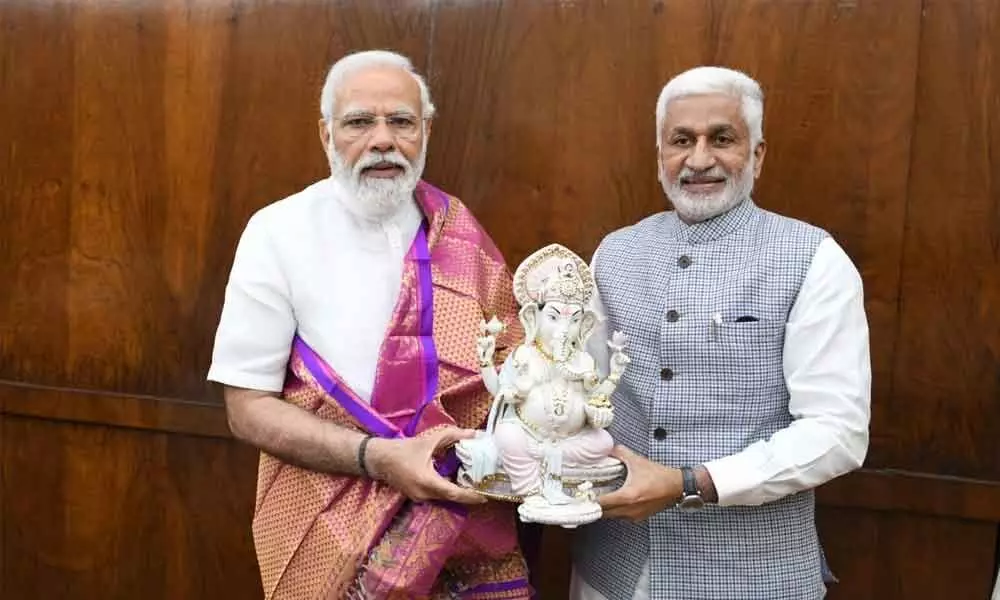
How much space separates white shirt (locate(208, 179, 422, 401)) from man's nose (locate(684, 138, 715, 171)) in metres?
0.65

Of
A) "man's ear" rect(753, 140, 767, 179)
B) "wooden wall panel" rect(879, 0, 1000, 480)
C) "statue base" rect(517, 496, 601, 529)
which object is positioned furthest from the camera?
"wooden wall panel" rect(879, 0, 1000, 480)

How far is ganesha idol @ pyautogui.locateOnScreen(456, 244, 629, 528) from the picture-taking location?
181cm

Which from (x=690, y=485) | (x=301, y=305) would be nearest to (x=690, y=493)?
(x=690, y=485)

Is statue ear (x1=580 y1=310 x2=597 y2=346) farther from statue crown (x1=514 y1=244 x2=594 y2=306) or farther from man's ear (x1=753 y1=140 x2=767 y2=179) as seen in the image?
man's ear (x1=753 y1=140 x2=767 y2=179)

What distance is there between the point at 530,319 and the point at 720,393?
0.41m

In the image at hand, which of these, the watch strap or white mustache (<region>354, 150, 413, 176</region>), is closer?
the watch strap

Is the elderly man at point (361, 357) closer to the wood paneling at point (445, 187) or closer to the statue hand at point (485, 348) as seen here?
the statue hand at point (485, 348)

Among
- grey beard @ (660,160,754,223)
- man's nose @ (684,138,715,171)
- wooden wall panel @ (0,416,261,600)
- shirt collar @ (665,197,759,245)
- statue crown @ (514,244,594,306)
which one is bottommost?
wooden wall panel @ (0,416,261,600)

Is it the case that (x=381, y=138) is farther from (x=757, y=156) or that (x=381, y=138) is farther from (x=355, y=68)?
(x=757, y=156)

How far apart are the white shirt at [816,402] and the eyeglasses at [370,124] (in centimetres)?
87

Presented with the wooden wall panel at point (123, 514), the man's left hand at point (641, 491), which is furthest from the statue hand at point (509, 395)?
the wooden wall panel at point (123, 514)

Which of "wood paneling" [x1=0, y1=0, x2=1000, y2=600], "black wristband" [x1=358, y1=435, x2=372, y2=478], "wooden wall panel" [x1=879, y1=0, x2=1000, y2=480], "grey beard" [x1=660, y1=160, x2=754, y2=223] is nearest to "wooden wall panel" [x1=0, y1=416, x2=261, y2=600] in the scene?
"wood paneling" [x1=0, y1=0, x2=1000, y2=600]

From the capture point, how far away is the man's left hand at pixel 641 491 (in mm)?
1841

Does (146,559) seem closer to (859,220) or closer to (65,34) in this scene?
(65,34)
